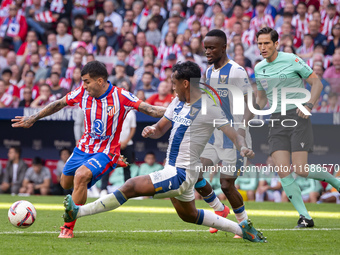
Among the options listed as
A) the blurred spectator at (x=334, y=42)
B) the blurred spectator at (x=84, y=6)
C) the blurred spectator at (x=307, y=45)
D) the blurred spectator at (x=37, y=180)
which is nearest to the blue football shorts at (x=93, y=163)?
the blurred spectator at (x=37, y=180)

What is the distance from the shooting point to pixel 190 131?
597 cm

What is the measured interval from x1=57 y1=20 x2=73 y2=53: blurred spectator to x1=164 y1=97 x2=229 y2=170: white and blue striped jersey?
44.2 feet

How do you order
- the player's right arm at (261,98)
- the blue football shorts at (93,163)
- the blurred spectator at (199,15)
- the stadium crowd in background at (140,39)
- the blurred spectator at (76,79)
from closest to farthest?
1. the blue football shorts at (93,163)
2. the player's right arm at (261,98)
3. the stadium crowd in background at (140,39)
4. the blurred spectator at (76,79)
5. the blurred spectator at (199,15)

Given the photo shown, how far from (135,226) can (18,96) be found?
10.0 meters

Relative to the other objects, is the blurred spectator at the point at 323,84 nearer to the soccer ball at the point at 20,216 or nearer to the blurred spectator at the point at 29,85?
the blurred spectator at the point at 29,85

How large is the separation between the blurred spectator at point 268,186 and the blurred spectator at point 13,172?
648cm

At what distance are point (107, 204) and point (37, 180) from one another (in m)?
10.0

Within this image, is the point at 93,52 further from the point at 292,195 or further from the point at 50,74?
the point at 292,195

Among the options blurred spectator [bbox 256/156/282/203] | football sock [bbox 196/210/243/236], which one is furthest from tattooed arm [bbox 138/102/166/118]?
blurred spectator [bbox 256/156/282/203]

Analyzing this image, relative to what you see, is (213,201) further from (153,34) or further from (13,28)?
(13,28)

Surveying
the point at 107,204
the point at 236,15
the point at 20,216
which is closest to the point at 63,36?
the point at 236,15

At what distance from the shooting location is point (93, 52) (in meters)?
18.2

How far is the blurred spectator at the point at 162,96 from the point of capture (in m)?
14.2

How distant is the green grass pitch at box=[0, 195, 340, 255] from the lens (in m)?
5.67
